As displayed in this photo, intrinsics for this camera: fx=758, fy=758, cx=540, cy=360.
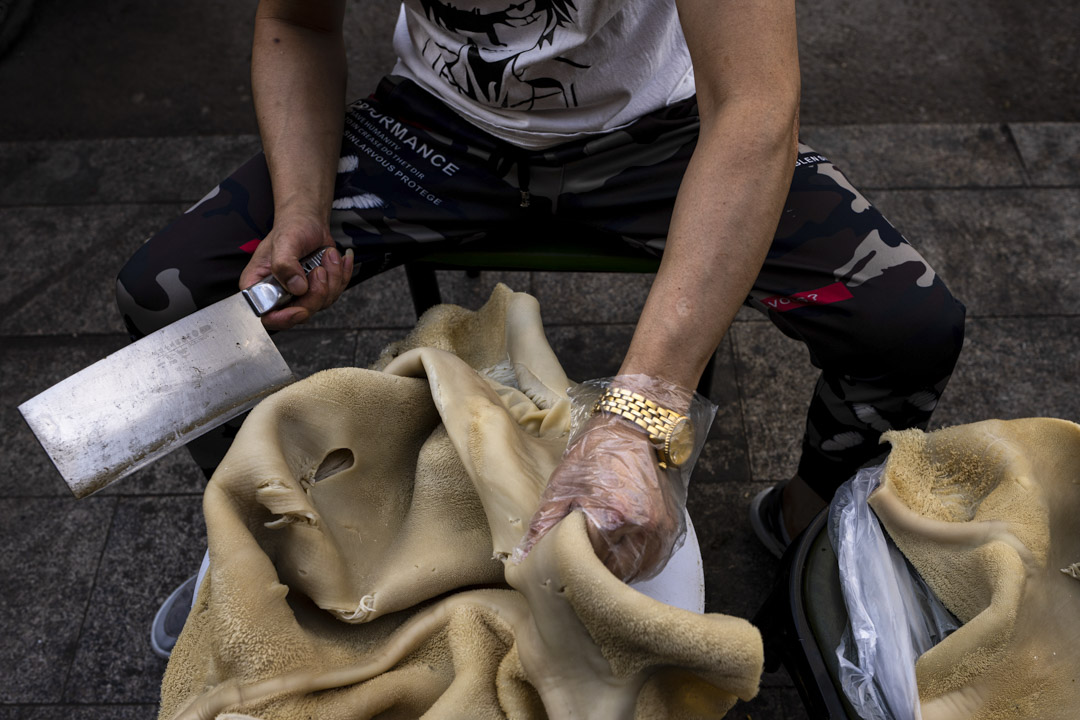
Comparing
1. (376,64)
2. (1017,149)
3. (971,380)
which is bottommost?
(971,380)

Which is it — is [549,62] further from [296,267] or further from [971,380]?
[971,380]

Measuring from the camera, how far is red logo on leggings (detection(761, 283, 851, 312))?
1.45 m

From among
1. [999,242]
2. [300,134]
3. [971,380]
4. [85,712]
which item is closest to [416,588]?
[300,134]

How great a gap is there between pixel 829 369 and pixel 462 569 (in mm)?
886

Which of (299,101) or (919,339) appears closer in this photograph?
(919,339)

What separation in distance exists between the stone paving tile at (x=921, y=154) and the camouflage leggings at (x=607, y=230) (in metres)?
1.59

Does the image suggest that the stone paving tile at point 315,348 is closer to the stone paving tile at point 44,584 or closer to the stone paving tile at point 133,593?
the stone paving tile at point 133,593

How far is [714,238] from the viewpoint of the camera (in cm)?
116

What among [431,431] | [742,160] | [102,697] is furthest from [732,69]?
[102,697]

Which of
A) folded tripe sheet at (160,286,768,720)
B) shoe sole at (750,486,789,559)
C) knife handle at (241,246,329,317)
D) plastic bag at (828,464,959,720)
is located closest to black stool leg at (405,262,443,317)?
knife handle at (241,246,329,317)

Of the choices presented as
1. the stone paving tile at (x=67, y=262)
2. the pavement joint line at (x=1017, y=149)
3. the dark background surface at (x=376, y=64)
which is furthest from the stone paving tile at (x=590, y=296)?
the pavement joint line at (x=1017, y=149)

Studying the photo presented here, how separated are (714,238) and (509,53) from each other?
0.60m

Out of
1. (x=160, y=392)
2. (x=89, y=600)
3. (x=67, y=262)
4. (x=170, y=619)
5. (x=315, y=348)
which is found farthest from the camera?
(x=67, y=262)

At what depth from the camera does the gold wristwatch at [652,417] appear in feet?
3.49
